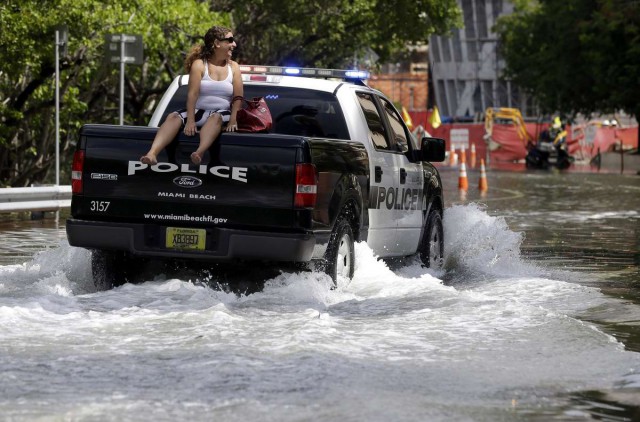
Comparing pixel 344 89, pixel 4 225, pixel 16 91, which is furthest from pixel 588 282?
pixel 16 91

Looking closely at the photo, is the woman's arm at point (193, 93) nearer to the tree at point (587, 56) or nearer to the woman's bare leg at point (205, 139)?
the woman's bare leg at point (205, 139)

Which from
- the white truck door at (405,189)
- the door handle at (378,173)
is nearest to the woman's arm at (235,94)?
the door handle at (378,173)

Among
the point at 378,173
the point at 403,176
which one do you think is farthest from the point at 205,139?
the point at 403,176

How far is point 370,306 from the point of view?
1037 cm

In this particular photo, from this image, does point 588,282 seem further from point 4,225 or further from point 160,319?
point 4,225

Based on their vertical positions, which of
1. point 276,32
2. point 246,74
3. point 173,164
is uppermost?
point 276,32

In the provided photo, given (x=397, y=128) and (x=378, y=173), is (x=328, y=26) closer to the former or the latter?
(x=397, y=128)

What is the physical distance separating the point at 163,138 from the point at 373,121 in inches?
102

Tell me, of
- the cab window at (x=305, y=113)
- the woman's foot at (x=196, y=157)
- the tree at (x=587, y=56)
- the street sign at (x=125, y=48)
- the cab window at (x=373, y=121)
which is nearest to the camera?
the woman's foot at (x=196, y=157)

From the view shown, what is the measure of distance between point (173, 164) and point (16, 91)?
62.6 feet

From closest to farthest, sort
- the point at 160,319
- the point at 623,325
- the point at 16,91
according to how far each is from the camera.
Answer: the point at 160,319 < the point at 623,325 < the point at 16,91

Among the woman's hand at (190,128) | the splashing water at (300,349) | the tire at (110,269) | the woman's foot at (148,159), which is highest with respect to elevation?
the woman's hand at (190,128)

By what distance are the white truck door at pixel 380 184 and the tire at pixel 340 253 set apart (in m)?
0.69

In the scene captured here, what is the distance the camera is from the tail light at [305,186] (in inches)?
398
